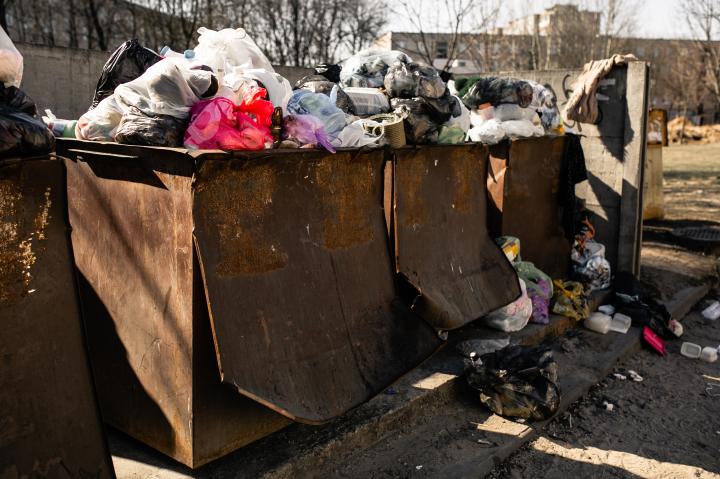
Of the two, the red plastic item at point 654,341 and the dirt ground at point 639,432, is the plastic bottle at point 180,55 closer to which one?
the dirt ground at point 639,432

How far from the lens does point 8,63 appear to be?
230 centimetres

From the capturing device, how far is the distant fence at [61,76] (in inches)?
233

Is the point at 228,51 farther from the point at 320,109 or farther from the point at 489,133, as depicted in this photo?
the point at 489,133

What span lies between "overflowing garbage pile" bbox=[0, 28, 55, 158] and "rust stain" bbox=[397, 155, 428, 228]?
2.15 m

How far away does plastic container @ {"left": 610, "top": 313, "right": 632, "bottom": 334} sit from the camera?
18.1 ft

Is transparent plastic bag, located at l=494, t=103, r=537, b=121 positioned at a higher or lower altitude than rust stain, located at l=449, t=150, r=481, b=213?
higher

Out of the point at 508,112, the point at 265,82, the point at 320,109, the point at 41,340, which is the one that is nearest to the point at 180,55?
the point at 265,82

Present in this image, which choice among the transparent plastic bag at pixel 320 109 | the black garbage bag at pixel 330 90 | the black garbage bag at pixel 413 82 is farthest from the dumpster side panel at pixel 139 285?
the black garbage bag at pixel 413 82

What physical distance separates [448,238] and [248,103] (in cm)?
186

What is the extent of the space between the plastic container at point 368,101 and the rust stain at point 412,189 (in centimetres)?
54

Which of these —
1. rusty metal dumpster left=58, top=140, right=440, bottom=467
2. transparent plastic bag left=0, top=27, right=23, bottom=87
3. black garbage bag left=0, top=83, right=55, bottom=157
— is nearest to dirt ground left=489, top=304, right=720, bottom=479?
rusty metal dumpster left=58, top=140, right=440, bottom=467

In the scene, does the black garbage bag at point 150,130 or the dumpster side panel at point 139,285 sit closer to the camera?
the dumpster side panel at point 139,285

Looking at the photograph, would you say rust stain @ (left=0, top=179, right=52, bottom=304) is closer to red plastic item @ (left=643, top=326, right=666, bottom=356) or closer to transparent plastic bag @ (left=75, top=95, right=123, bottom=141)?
transparent plastic bag @ (left=75, top=95, right=123, bottom=141)

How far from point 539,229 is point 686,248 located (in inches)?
145
